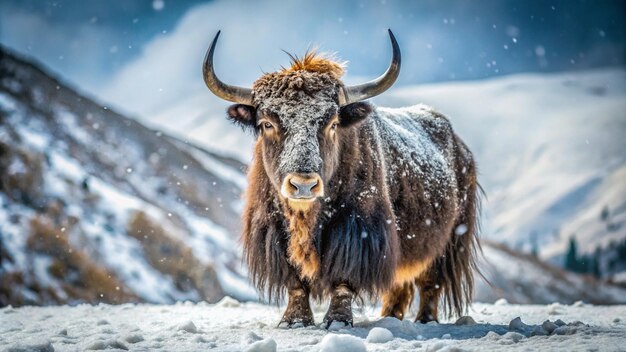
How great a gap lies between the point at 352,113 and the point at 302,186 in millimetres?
1378

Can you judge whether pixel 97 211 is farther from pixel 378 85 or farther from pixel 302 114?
pixel 302 114

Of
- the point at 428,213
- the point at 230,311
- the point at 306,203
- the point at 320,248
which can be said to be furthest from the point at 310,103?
the point at 230,311

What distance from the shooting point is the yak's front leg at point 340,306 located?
6086 mm

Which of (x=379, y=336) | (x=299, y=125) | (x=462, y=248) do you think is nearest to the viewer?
(x=379, y=336)

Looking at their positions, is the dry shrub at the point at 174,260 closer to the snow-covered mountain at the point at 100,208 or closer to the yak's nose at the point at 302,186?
the snow-covered mountain at the point at 100,208

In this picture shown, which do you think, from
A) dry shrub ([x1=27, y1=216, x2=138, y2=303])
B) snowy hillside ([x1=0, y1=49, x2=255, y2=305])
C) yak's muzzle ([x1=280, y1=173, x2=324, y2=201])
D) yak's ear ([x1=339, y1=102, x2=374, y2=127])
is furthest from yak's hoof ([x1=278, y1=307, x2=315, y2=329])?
dry shrub ([x1=27, y1=216, x2=138, y2=303])

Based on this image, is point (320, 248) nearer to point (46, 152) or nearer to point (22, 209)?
point (22, 209)

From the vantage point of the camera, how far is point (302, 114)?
19.9 ft

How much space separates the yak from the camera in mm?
6090

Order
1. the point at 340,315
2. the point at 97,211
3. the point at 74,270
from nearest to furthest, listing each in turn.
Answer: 1. the point at 340,315
2. the point at 74,270
3. the point at 97,211

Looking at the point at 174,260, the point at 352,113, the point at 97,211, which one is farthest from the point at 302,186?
the point at 97,211

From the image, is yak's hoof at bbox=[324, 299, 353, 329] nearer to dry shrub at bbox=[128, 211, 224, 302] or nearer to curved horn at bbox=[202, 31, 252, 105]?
curved horn at bbox=[202, 31, 252, 105]

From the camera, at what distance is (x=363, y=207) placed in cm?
642

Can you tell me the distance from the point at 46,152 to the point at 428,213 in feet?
76.5
